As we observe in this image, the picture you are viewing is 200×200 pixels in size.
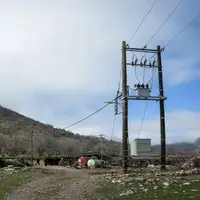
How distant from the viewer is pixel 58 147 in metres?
137

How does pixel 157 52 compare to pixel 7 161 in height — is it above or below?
above

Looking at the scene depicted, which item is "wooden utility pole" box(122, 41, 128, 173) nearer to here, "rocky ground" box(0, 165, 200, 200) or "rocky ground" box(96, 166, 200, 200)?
"rocky ground" box(0, 165, 200, 200)

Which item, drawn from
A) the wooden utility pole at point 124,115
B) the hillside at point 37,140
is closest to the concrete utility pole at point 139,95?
the wooden utility pole at point 124,115

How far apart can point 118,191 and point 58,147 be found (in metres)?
117

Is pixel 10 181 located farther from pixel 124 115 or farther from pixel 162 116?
pixel 162 116

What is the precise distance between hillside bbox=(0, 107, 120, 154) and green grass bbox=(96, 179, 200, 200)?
76.5 m

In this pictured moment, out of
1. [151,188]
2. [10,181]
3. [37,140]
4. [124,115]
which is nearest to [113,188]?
[151,188]

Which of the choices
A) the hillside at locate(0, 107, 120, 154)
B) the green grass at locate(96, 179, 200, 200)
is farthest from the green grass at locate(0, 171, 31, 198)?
the hillside at locate(0, 107, 120, 154)

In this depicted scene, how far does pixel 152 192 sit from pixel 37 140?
121 m

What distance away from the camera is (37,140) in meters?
138

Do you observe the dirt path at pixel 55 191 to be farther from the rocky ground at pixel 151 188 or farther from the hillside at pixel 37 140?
the hillside at pixel 37 140

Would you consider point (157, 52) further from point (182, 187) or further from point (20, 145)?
point (20, 145)

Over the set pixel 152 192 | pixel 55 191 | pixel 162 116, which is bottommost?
pixel 55 191

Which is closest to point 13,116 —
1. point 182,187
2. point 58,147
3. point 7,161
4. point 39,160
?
point 58,147
